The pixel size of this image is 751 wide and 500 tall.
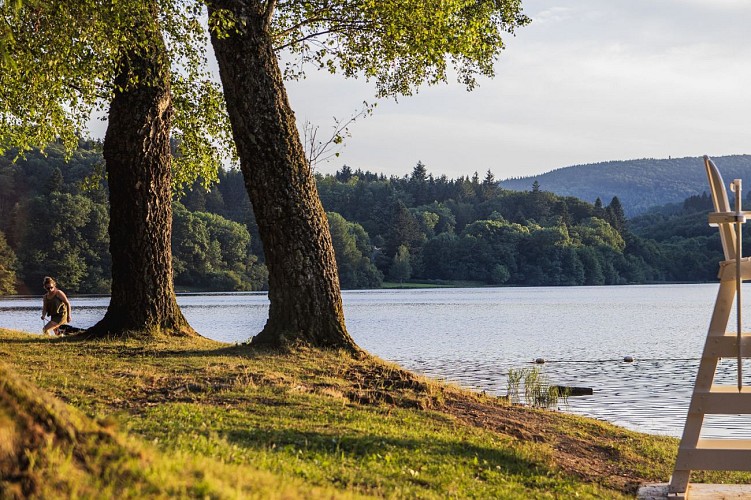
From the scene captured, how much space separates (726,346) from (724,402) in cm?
44

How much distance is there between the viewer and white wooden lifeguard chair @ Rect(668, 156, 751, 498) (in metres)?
6.56

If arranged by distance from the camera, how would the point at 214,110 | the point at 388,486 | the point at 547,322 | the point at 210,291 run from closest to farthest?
the point at 388,486, the point at 214,110, the point at 547,322, the point at 210,291

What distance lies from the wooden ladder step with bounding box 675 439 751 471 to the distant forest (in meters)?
86.2

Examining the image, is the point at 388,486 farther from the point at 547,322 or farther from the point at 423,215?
the point at 423,215

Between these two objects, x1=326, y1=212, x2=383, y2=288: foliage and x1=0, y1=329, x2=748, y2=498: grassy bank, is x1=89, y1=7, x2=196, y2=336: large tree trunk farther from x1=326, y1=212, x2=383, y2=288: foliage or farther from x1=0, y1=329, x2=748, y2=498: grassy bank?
x1=326, y1=212, x2=383, y2=288: foliage

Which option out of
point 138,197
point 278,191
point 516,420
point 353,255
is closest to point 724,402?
point 516,420

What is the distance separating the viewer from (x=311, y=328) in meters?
13.1

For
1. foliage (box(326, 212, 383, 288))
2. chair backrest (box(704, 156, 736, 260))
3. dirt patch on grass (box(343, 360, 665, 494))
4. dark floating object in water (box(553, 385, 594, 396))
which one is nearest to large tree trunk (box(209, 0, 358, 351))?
dirt patch on grass (box(343, 360, 665, 494))

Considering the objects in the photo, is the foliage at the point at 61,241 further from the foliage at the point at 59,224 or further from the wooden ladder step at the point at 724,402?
the wooden ladder step at the point at 724,402

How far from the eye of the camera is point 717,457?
21.8 ft

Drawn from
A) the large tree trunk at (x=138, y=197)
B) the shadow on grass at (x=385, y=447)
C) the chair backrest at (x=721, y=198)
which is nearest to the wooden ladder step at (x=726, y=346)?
the chair backrest at (x=721, y=198)

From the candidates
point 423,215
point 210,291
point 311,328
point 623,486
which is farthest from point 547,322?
point 423,215

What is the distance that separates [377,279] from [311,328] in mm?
119376

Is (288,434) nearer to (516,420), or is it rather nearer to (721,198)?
(721,198)
